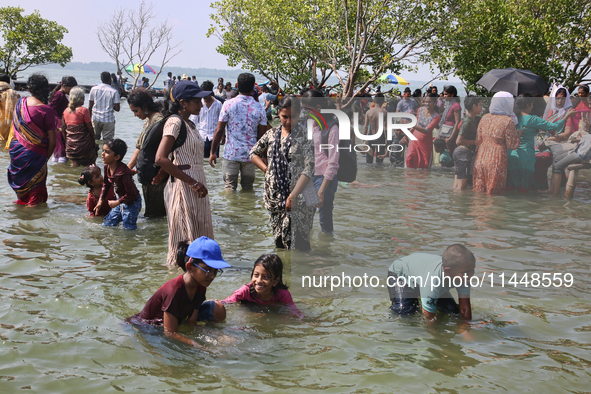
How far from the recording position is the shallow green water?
3670 mm

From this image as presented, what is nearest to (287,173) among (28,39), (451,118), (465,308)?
(465,308)

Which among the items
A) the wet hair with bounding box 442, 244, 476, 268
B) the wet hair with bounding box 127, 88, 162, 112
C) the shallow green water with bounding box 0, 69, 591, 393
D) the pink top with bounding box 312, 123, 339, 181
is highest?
the wet hair with bounding box 127, 88, 162, 112

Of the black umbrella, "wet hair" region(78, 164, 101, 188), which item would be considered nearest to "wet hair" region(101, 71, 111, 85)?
"wet hair" region(78, 164, 101, 188)

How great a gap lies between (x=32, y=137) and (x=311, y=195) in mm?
3978

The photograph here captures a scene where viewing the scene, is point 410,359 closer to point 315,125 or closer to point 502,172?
point 315,125

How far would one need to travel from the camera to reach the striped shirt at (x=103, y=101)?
37.2ft

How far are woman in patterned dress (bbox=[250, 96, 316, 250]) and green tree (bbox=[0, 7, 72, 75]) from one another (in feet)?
136

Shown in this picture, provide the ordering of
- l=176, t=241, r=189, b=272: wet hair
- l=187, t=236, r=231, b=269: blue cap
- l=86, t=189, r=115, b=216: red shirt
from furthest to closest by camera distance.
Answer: l=86, t=189, r=115, b=216: red shirt
l=176, t=241, r=189, b=272: wet hair
l=187, t=236, r=231, b=269: blue cap

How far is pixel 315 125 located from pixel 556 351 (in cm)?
295

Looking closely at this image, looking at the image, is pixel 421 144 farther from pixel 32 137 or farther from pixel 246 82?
pixel 32 137

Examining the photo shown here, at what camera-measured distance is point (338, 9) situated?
62.7 ft

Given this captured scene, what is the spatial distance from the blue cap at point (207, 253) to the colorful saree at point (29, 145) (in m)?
4.28

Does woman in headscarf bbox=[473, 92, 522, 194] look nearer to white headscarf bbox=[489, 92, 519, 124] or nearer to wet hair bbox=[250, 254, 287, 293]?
white headscarf bbox=[489, 92, 519, 124]

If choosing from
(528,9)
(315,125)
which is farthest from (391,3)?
(315,125)
